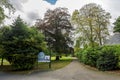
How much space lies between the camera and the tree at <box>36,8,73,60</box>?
138 ft

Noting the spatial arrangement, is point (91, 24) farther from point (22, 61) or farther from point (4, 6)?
point (4, 6)

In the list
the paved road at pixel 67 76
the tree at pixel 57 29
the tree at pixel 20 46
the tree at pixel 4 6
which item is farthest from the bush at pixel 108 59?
the tree at pixel 57 29

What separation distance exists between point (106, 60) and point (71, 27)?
79.1 feet

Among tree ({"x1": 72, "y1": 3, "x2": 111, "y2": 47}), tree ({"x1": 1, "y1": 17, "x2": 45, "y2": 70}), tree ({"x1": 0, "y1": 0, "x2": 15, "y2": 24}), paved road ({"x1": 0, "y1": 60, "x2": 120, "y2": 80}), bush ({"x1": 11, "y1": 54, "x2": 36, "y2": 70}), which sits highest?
tree ({"x1": 72, "y1": 3, "x2": 111, "y2": 47})

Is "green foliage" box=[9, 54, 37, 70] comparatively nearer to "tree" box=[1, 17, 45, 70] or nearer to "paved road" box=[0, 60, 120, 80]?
"tree" box=[1, 17, 45, 70]

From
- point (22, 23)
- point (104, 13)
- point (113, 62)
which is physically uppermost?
point (104, 13)

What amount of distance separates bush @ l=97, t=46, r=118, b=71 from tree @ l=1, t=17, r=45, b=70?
7.63 m

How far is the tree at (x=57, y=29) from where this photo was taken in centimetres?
4209

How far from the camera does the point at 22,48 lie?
76.9 feet

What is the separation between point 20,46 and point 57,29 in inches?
796

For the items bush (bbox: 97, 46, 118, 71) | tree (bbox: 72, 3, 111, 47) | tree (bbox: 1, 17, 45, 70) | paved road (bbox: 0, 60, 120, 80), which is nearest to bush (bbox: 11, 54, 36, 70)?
tree (bbox: 1, 17, 45, 70)

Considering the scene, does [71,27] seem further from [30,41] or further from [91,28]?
[30,41]

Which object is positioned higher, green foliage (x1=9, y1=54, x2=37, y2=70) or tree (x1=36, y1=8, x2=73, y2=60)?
tree (x1=36, y1=8, x2=73, y2=60)

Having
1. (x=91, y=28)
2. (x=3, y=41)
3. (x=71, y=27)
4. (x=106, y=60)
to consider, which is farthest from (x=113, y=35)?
(x=3, y=41)
